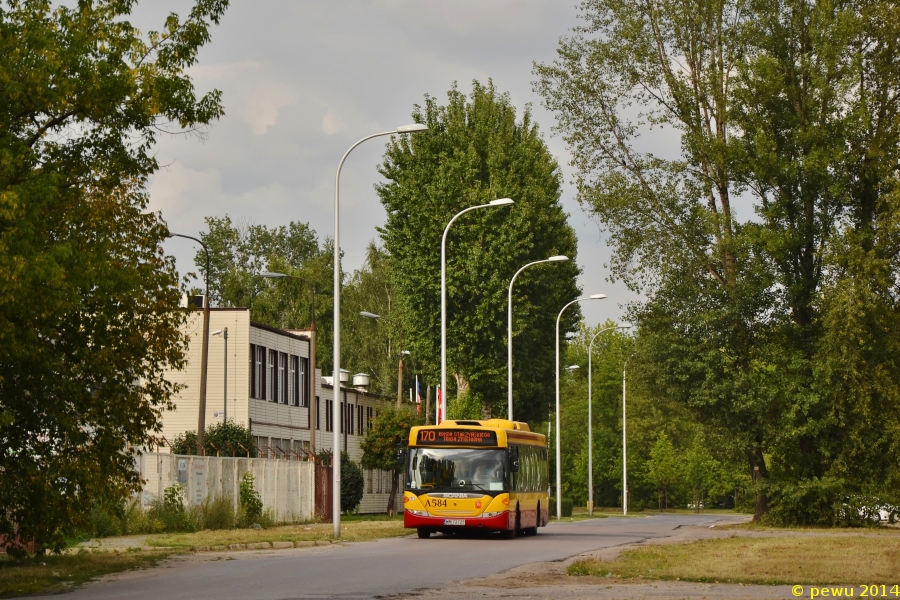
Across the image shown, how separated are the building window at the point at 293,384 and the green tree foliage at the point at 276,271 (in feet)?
52.3

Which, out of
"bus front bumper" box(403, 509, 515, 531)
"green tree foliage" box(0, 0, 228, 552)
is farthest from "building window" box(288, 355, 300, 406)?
"green tree foliage" box(0, 0, 228, 552)

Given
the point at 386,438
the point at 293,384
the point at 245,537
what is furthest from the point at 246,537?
the point at 293,384

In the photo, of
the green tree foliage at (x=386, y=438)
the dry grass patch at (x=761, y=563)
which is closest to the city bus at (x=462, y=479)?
the dry grass patch at (x=761, y=563)

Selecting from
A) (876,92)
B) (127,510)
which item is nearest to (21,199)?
(127,510)

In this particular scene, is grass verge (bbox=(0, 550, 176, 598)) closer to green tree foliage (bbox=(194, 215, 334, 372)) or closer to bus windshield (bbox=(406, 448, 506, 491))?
bus windshield (bbox=(406, 448, 506, 491))

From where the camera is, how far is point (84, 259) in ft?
58.0

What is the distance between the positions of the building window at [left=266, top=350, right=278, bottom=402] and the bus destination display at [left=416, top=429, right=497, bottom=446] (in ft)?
100

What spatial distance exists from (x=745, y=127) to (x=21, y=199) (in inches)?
1203

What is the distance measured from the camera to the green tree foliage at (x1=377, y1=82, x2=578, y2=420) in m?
52.8

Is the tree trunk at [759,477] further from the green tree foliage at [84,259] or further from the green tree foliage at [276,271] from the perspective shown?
the green tree foliage at [276,271]

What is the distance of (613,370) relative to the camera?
371ft

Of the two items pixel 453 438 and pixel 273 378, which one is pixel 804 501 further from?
pixel 273 378

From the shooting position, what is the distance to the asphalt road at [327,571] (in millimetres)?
15938

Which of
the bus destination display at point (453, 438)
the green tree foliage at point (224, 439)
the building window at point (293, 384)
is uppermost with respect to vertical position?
the building window at point (293, 384)
